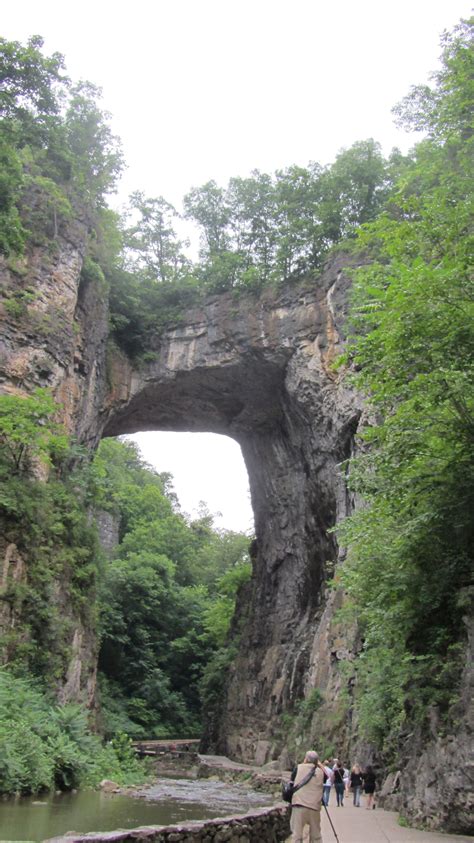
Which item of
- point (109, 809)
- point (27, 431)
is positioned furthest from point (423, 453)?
point (27, 431)

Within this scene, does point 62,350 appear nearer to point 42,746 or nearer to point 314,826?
point 42,746

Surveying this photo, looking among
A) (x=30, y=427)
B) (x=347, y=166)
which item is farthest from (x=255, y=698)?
(x=347, y=166)

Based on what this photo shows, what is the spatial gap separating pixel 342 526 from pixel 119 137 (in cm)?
2085

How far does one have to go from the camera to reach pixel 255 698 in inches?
1010

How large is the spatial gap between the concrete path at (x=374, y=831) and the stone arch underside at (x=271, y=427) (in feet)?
39.0

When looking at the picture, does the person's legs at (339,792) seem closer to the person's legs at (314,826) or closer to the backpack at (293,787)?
the backpack at (293,787)

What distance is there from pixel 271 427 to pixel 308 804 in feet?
74.7

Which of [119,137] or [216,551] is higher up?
[119,137]

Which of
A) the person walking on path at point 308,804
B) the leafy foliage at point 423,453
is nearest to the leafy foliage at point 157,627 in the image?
the leafy foliage at point 423,453

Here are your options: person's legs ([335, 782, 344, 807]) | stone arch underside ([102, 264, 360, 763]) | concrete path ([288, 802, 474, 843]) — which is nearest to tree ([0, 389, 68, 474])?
stone arch underside ([102, 264, 360, 763])

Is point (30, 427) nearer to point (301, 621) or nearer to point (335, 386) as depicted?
point (335, 386)

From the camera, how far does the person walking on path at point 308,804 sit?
5.98 metres

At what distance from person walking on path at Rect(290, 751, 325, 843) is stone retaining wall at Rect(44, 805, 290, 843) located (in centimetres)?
97

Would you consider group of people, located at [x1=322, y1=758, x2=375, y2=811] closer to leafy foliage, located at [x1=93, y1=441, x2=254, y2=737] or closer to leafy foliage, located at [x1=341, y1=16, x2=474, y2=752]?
leafy foliage, located at [x1=341, y1=16, x2=474, y2=752]
